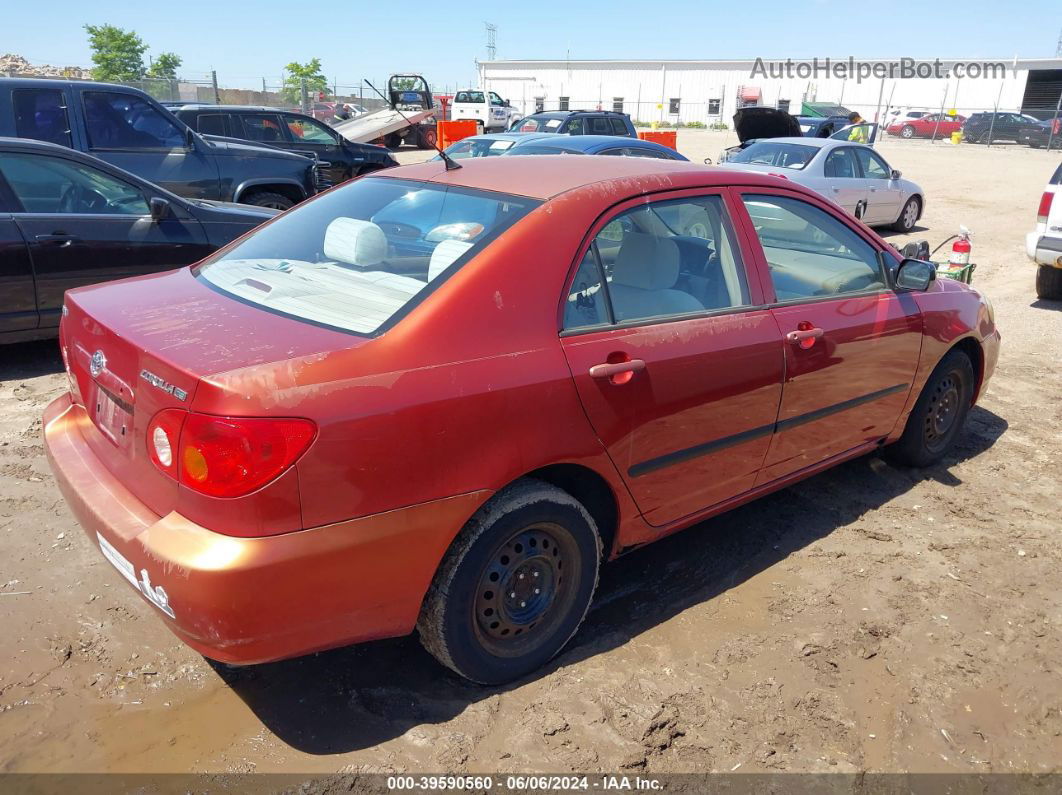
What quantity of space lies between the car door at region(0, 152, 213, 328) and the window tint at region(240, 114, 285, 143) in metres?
7.77

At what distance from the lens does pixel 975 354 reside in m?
4.67

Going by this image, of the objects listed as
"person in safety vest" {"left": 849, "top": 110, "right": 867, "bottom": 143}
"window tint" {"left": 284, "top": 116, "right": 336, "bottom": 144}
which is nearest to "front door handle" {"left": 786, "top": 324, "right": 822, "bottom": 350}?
"window tint" {"left": 284, "top": 116, "right": 336, "bottom": 144}

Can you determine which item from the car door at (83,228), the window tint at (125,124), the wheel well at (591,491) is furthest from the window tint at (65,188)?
the wheel well at (591,491)

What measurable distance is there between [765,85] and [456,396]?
64.0 meters

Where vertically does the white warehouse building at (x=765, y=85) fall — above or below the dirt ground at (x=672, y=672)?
above

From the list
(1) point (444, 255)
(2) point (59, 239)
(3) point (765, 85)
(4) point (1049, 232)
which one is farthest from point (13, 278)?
(3) point (765, 85)

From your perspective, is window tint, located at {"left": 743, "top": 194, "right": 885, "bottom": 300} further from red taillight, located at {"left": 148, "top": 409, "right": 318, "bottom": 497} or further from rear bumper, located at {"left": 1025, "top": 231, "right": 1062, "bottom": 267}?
rear bumper, located at {"left": 1025, "top": 231, "right": 1062, "bottom": 267}

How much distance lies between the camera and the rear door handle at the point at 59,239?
18.0 ft

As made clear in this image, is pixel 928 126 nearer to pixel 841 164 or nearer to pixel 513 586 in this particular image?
pixel 841 164

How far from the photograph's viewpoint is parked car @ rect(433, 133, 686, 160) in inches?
393

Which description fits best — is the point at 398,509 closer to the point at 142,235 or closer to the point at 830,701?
the point at 830,701

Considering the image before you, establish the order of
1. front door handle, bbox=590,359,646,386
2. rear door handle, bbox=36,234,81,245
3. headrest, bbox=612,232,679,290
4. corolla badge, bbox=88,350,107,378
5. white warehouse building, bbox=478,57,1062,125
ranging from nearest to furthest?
1. corolla badge, bbox=88,350,107,378
2. front door handle, bbox=590,359,646,386
3. headrest, bbox=612,232,679,290
4. rear door handle, bbox=36,234,81,245
5. white warehouse building, bbox=478,57,1062,125

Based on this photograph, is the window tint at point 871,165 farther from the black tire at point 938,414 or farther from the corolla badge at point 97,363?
the corolla badge at point 97,363

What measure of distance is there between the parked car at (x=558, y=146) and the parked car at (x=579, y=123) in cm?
471
